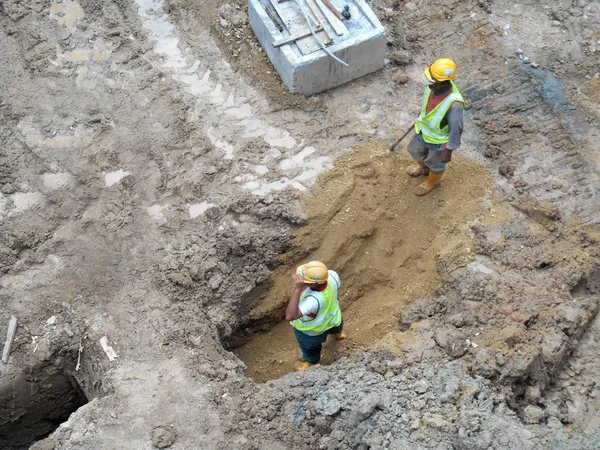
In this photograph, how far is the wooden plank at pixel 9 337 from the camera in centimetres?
628

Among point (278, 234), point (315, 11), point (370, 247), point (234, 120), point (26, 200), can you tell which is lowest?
point (370, 247)

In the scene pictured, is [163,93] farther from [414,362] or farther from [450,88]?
[414,362]

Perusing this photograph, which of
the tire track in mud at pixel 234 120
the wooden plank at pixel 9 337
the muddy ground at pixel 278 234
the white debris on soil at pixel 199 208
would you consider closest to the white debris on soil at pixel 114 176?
the muddy ground at pixel 278 234

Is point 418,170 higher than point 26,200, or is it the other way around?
point 26,200

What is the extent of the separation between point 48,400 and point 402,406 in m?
3.51

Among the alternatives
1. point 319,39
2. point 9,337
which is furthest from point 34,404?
point 319,39

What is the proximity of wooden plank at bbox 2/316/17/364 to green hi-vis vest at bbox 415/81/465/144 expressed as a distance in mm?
4426

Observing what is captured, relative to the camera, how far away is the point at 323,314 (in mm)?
5852

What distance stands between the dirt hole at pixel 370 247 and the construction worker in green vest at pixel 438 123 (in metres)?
0.34

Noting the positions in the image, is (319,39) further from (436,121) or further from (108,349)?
(108,349)

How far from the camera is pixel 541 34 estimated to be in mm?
8469

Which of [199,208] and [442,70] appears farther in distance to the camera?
[199,208]

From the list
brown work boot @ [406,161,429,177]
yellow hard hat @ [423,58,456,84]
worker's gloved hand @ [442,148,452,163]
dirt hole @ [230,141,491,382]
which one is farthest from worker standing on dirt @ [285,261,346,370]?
yellow hard hat @ [423,58,456,84]

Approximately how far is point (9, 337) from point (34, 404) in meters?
0.73
